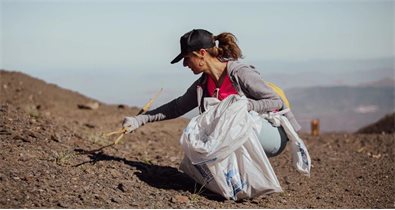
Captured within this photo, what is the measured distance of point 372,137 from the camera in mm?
8547

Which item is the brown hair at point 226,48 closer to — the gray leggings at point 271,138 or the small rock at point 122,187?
the gray leggings at point 271,138

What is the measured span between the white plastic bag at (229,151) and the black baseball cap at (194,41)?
40cm

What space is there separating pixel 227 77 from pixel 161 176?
3.03 ft

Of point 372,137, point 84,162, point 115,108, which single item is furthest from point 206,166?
point 115,108

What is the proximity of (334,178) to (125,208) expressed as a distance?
2.50m

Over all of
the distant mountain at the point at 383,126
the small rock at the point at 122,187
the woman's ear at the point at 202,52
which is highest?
the woman's ear at the point at 202,52

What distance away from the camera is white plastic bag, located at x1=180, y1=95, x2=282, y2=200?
4234 millimetres

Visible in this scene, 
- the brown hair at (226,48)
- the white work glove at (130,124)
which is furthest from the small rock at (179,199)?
the brown hair at (226,48)

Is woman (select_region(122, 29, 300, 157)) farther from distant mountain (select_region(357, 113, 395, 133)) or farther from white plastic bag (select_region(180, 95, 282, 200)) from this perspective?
distant mountain (select_region(357, 113, 395, 133))

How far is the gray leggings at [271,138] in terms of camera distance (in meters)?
4.46

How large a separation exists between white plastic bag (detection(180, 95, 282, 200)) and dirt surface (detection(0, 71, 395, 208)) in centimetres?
15

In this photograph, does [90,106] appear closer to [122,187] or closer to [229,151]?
[122,187]

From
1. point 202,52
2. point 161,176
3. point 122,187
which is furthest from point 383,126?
point 122,187

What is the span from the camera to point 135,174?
4.82 m
